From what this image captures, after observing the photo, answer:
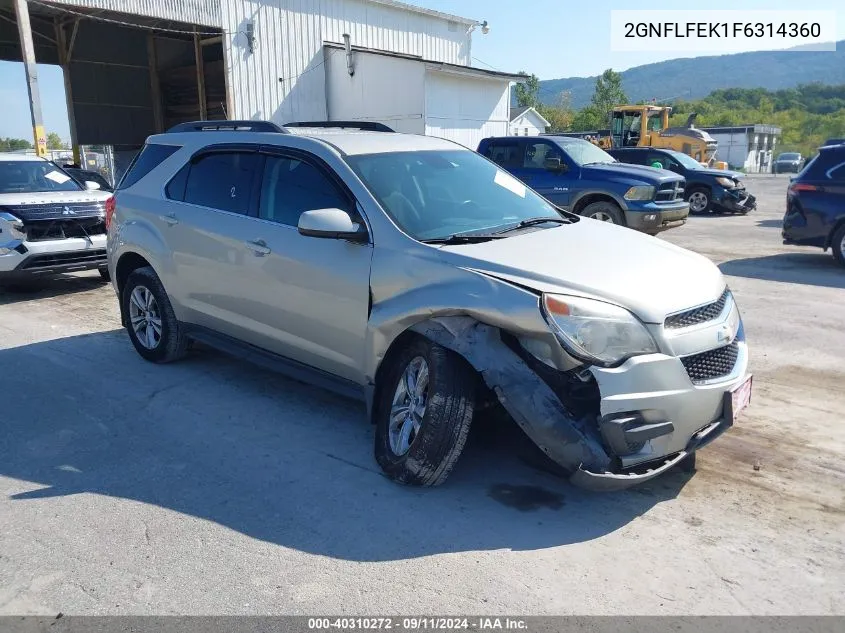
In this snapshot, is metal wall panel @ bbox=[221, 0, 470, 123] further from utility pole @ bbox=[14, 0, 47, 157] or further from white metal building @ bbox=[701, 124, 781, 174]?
white metal building @ bbox=[701, 124, 781, 174]

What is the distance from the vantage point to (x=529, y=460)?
3.74 metres

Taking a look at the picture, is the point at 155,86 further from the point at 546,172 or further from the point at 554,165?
the point at 554,165

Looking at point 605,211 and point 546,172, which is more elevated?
point 546,172

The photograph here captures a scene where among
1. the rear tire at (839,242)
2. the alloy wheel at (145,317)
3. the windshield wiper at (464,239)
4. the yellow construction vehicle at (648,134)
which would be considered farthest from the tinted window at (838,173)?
the yellow construction vehicle at (648,134)

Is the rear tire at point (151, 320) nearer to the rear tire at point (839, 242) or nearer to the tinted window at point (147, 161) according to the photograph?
the tinted window at point (147, 161)

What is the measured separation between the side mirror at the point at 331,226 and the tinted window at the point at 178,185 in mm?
1973

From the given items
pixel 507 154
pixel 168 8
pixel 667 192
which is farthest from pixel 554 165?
pixel 168 8

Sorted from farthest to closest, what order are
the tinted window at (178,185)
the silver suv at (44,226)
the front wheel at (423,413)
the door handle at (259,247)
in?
the silver suv at (44,226) < the tinted window at (178,185) < the door handle at (259,247) < the front wheel at (423,413)

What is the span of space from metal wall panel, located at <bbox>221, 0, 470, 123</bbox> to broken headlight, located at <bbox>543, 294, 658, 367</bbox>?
1956 centimetres

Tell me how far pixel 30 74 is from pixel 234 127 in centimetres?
1320

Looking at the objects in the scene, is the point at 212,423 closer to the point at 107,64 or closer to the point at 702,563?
the point at 702,563

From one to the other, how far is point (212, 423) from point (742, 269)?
8368 millimetres

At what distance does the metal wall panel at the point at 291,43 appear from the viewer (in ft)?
67.8

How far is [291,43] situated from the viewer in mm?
21828
